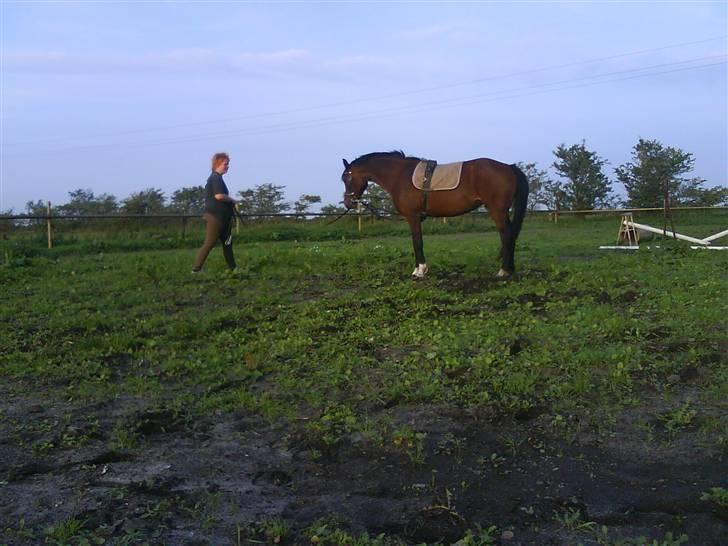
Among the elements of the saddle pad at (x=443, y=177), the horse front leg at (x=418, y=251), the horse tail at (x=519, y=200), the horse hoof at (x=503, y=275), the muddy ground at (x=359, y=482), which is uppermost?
the saddle pad at (x=443, y=177)

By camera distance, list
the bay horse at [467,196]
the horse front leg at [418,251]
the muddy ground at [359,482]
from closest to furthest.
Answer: the muddy ground at [359,482], the bay horse at [467,196], the horse front leg at [418,251]

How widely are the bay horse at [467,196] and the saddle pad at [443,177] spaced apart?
0.06 metres

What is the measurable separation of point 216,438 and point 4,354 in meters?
2.86

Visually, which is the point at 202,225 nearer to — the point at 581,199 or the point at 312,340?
the point at 312,340

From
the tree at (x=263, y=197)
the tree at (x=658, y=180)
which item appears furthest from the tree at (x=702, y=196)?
the tree at (x=263, y=197)

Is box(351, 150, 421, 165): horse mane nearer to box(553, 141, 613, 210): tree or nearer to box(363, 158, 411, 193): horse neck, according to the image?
box(363, 158, 411, 193): horse neck

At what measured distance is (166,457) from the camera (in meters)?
3.67

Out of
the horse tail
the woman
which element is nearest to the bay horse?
the horse tail

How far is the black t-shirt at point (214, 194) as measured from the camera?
384 inches

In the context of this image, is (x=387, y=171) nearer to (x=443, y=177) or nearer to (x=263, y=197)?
(x=443, y=177)

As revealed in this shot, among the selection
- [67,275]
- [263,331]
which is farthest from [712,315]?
[67,275]

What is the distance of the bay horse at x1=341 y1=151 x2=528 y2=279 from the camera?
902 centimetres

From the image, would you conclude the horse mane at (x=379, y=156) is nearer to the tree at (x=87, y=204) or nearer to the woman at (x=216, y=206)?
the woman at (x=216, y=206)

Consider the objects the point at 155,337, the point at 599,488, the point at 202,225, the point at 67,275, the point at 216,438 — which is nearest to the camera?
the point at 599,488
